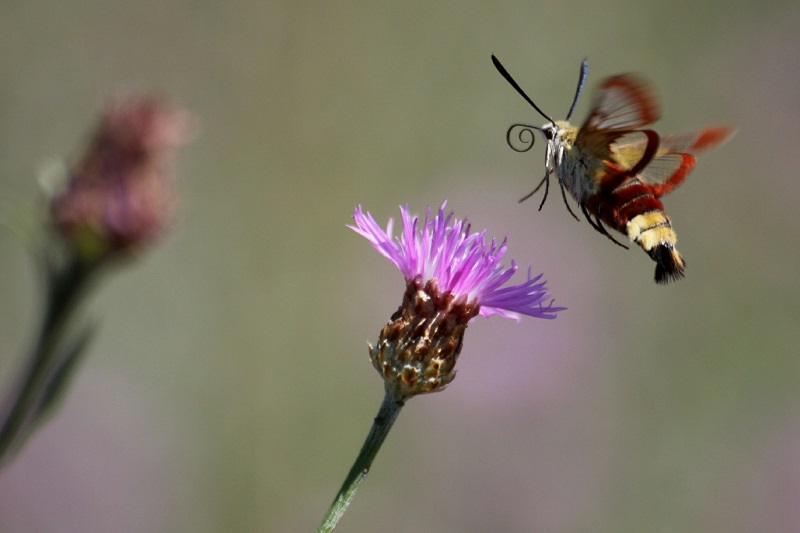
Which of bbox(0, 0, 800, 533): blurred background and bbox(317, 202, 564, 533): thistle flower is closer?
bbox(317, 202, 564, 533): thistle flower

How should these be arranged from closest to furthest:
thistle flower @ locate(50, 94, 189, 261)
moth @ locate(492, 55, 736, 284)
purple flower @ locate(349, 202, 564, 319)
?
1. thistle flower @ locate(50, 94, 189, 261)
2. purple flower @ locate(349, 202, 564, 319)
3. moth @ locate(492, 55, 736, 284)

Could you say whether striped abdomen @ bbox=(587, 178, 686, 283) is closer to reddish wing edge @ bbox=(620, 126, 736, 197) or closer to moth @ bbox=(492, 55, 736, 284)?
moth @ bbox=(492, 55, 736, 284)

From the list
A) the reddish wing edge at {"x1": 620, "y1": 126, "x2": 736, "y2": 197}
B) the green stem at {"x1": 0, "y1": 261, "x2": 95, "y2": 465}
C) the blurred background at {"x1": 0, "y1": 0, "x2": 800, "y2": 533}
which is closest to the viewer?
the green stem at {"x1": 0, "y1": 261, "x2": 95, "y2": 465}

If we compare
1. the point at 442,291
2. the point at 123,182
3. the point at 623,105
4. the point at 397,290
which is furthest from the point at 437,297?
the point at 397,290

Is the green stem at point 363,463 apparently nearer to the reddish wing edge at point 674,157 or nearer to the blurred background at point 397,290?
the reddish wing edge at point 674,157

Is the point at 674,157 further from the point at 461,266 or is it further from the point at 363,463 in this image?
the point at 363,463

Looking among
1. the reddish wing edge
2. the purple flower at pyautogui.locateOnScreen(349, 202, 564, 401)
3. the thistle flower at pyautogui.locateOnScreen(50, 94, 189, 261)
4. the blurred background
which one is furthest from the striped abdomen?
the blurred background
